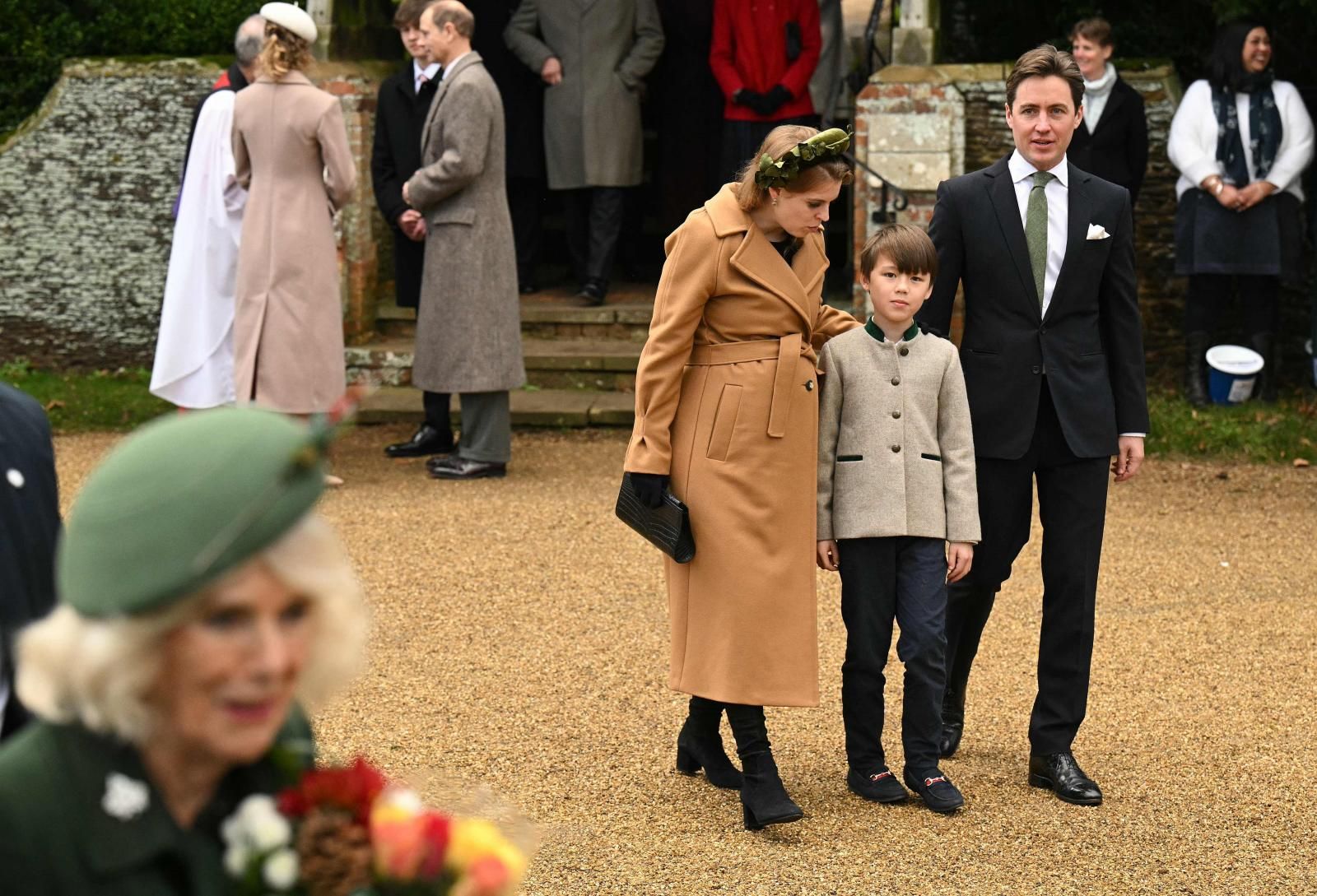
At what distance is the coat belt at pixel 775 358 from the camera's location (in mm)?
4652

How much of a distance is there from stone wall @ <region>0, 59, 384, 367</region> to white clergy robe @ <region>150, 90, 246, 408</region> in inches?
77.4

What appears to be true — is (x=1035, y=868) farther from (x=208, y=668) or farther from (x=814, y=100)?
(x=814, y=100)

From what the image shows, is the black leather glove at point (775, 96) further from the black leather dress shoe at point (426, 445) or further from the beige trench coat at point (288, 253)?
the beige trench coat at point (288, 253)

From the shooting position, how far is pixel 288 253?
827cm

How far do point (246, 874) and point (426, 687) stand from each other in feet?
13.6

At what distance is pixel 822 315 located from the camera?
16.3 feet

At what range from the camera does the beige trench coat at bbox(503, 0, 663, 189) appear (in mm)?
10602

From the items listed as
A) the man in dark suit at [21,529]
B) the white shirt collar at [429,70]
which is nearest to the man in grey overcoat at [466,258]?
the white shirt collar at [429,70]

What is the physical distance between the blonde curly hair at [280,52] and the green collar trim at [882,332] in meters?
4.01

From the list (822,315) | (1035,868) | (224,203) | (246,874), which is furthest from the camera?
(224,203)

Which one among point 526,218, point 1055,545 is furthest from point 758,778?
point 526,218

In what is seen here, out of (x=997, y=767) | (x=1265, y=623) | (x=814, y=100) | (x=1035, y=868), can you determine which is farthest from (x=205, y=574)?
→ (x=814, y=100)

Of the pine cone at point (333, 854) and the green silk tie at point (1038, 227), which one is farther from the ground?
the green silk tie at point (1038, 227)

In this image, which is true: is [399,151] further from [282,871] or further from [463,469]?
[282,871]
